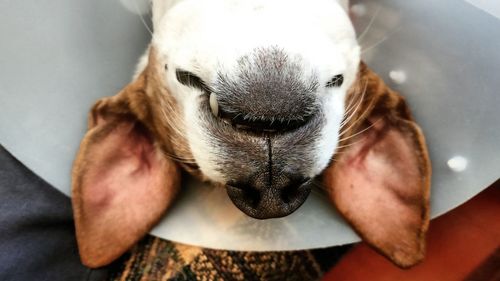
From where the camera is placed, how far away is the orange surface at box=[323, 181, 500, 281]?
135cm

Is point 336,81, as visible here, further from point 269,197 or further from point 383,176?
point 383,176

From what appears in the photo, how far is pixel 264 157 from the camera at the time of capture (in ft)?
2.93

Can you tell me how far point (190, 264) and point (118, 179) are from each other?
381 millimetres

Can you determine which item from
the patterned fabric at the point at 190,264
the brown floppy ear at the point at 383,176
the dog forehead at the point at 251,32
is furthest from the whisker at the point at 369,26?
the patterned fabric at the point at 190,264

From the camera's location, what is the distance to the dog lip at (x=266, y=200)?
96 centimetres

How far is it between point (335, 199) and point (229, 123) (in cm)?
48

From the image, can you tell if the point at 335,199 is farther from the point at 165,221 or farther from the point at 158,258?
the point at 158,258

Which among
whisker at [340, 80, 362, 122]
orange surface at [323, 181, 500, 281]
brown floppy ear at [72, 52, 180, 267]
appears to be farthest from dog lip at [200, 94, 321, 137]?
orange surface at [323, 181, 500, 281]

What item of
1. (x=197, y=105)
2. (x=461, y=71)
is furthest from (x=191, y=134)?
(x=461, y=71)

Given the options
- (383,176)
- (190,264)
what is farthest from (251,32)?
(190,264)

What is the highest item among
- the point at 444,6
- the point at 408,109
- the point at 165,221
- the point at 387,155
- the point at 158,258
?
the point at 444,6

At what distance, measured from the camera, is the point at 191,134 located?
1009mm

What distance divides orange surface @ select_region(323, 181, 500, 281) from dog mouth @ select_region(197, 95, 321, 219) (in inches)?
20.8

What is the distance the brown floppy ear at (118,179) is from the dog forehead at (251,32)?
267mm
